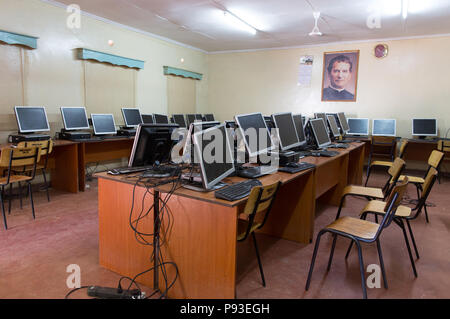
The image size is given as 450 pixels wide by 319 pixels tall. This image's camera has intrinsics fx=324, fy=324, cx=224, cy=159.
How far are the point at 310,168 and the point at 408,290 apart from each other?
1.22 m

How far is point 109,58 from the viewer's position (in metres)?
6.11

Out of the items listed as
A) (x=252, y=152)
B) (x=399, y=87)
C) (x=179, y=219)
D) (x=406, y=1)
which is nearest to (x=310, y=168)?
(x=252, y=152)

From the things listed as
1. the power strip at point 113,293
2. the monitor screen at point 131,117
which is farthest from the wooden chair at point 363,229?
the monitor screen at point 131,117

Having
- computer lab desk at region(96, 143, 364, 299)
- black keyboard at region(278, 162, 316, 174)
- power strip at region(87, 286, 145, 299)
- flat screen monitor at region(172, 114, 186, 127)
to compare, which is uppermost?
flat screen monitor at region(172, 114, 186, 127)

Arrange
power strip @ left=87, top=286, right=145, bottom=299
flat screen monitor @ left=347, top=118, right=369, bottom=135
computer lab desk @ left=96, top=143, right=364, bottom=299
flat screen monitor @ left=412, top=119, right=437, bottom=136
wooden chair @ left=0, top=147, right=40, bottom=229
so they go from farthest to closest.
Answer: flat screen monitor @ left=347, top=118, right=369, bottom=135 → flat screen monitor @ left=412, top=119, right=437, bottom=136 → wooden chair @ left=0, top=147, right=40, bottom=229 → power strip @ left=87, top=286, right=145, bottom=299 → computer lab desk @ left=96, top=143, right=364, bottom=299

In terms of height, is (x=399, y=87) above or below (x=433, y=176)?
above

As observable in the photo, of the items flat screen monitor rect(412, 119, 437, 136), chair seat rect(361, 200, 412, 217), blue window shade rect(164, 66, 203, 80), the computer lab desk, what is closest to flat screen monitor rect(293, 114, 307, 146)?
the computer lab desk

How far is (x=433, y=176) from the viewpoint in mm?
2584

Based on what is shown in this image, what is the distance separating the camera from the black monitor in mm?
2438

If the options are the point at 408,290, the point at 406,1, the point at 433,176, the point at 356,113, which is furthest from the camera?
the point at 356,113

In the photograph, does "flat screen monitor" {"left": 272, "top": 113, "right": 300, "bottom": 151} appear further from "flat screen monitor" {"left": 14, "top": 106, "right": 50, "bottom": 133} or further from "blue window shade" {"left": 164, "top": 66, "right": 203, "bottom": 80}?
"blue window shade" {"left": 164, "top": 66, "right": 203, "bottom": 80}

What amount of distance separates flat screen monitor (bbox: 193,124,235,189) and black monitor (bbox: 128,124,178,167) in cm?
48

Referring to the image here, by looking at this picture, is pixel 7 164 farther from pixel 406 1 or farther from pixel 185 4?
pixel 406 1

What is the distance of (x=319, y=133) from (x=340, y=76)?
4.06 metres
